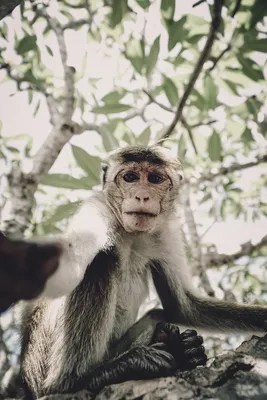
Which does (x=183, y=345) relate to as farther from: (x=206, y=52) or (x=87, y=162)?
(x=206, y=52)

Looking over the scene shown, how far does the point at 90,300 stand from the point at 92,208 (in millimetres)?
809

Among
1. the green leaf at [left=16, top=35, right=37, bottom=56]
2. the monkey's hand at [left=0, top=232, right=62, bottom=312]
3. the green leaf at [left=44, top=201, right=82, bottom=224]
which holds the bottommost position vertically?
the monkey's hand at [left=0, top=232, right=62, bottom=312]

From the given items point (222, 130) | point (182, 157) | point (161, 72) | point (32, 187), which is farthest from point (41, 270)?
point (222, 130)

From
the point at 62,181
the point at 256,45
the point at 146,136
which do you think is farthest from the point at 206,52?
the point at 62,181

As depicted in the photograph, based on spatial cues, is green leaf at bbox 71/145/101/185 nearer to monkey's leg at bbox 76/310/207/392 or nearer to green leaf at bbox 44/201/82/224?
green leaf at bbox 44/201/82/224

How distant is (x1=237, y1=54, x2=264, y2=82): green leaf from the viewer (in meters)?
3.71

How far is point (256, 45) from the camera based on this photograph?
3.54 metres

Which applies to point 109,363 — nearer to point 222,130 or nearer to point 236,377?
point 236,377

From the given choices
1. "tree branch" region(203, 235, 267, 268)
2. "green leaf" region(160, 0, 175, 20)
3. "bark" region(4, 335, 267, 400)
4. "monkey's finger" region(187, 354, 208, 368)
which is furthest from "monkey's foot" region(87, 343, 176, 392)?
"tree branch" region(203, 235, 267, 268)

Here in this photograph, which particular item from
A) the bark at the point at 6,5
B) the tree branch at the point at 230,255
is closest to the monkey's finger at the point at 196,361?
the bark at the point at 6,5

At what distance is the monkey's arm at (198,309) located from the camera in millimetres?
3240

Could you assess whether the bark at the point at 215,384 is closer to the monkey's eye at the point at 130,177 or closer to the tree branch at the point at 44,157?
the tree branch at the point at 44,157

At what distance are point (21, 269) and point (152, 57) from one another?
9.10 ft

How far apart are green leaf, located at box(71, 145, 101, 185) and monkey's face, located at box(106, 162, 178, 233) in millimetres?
280
